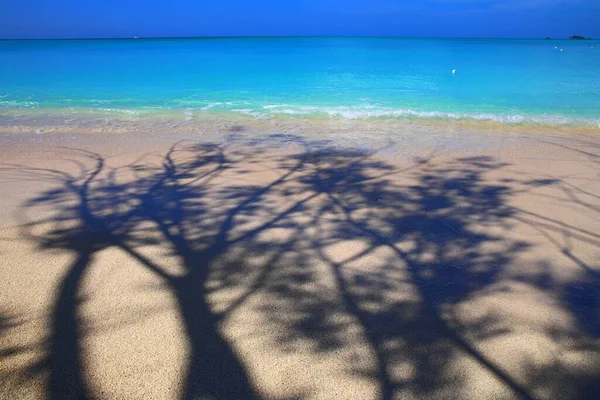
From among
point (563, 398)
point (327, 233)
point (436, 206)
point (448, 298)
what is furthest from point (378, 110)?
point (563, 398)

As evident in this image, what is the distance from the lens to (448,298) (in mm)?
2775

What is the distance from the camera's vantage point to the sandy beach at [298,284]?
2.15m

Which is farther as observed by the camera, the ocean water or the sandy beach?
the ocean water

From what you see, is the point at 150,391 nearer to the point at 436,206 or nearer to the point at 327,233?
the point at 327,233

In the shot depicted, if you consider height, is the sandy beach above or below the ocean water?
above

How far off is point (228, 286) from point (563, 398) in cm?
205

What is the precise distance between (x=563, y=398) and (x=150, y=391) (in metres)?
2.07

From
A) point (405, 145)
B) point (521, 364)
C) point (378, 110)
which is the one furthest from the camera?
point (378, 110)

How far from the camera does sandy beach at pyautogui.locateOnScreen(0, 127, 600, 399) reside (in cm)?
215

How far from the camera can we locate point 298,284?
9.61 ft

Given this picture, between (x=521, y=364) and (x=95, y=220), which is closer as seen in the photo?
(x=521, y=364)

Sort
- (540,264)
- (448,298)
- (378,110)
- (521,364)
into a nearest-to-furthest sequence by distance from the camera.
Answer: (521,364)
(448,298)
(540,264)
(378,110)

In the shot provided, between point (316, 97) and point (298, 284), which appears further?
point (316, 97)

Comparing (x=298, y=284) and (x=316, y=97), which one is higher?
(x=298, y=284)
